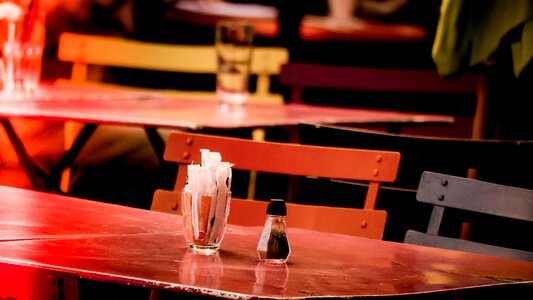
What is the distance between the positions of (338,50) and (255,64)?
3.01 feet

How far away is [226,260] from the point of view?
1.84m

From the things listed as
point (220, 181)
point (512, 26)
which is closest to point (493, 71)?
point (512, 26)

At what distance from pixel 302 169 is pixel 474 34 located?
4.19 ft

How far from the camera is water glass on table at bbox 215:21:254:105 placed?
13.8 ft

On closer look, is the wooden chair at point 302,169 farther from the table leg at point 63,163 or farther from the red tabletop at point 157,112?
the table leg at point 63,163

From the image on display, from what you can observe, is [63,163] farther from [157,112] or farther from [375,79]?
[375,79]

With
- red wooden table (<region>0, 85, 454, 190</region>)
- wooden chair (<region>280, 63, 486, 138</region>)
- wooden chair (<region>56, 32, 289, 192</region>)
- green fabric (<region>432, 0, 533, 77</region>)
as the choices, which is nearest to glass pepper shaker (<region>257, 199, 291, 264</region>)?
red wooden table (<region>0, 85, 454, 190</region>)

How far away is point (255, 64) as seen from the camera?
5.48 m

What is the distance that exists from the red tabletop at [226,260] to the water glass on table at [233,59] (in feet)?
6.41

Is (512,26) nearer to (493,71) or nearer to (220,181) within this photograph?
(493,71)

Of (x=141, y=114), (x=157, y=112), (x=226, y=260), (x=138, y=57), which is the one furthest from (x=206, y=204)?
(x=138, y=57)

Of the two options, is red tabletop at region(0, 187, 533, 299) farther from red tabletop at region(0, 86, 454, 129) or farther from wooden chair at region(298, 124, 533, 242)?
red tabletop at region(0, 86, 454, 129)

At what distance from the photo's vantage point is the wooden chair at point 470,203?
2410mm

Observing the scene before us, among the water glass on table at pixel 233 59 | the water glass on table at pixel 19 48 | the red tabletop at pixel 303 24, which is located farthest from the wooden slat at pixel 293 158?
the red tabletop at pixel 303 24
